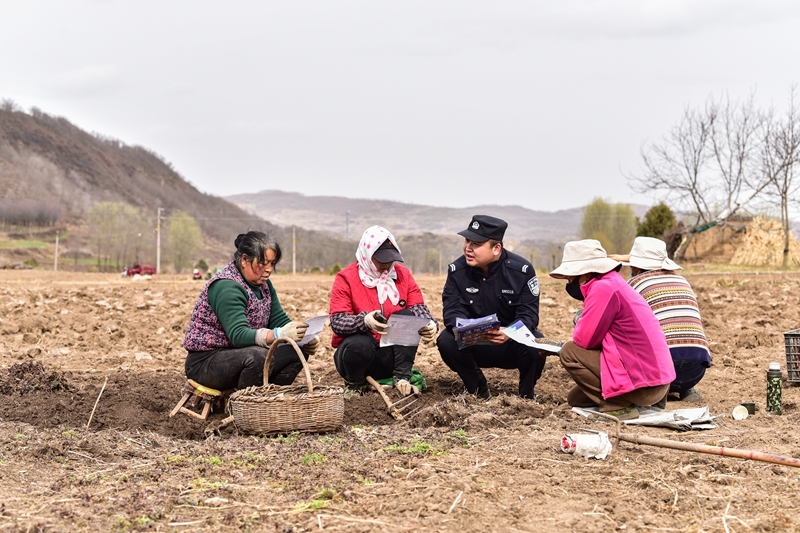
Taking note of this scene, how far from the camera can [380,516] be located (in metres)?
3.24

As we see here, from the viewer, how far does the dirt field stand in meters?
3.23

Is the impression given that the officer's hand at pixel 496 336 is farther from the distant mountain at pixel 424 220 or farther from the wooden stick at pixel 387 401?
the distant mountain at pixel 424 220

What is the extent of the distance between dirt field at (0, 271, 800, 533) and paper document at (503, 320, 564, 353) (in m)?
0.40

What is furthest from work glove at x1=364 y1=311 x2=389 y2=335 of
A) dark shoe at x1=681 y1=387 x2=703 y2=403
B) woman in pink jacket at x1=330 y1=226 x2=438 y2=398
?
dark shoe at x1=681 y1=387 x2=703 y2=403

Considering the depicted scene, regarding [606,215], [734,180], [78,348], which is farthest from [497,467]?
[606,215]

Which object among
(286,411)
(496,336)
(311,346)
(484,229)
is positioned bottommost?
(286,411)

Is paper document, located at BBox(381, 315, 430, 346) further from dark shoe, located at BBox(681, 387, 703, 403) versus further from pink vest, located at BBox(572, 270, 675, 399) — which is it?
dark shoe, located at BBox(681, 387, 703, 403)

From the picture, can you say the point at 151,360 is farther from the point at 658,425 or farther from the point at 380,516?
the point at 380,516

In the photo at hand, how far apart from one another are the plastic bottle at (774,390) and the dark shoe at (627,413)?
3.06ft

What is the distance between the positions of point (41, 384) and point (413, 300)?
2894mm

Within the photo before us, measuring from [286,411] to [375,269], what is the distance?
1.69 m

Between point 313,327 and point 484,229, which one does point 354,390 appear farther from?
point 484,229

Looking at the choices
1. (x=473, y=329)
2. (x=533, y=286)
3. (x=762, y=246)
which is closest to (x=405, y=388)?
(x=473, y=329)

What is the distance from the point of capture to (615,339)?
5.27 metres
